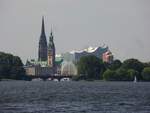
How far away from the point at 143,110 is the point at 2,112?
43.5 feet

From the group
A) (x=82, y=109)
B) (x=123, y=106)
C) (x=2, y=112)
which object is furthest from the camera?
(x=123, y=106)

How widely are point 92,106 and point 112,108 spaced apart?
3693mm

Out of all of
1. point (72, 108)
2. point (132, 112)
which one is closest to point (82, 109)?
point (72, 108)

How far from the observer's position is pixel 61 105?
232ft

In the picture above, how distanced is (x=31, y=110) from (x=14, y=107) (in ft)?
17.4

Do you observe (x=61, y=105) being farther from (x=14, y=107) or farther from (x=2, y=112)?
(x=2, y=112)

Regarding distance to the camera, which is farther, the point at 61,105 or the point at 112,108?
the point at 61,105

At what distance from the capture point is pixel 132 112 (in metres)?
60.3

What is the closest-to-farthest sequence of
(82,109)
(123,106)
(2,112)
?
1. (2,112)
2. (82,109)
3. (123,106)

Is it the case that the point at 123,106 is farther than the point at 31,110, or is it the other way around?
the point at 123,106

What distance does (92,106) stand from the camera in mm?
69062

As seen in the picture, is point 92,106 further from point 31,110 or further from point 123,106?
point 31,110

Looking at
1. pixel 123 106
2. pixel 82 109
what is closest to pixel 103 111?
pixel 82 109

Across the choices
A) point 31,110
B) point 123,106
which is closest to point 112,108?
point 123,106
